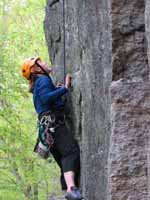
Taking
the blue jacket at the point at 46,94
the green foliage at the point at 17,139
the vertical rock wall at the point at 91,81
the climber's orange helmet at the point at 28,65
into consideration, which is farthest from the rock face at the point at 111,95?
the green foliage at the point at 17,139

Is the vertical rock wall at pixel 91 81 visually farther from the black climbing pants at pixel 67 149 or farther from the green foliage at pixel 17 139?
the green foliage at pixel 17 139

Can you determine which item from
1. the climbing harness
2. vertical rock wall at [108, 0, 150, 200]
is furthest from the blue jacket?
vertical rock wall at [108, 0, 150, 200]

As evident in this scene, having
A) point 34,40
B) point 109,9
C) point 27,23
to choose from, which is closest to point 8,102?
point 34,40

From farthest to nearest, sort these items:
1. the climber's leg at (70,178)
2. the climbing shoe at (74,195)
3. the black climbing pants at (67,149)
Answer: the black climbing pants at (67,149), the climber's leg at (70,178), the climbing shoe at (74,195)

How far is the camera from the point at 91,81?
627 cm

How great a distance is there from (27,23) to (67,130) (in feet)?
42.8

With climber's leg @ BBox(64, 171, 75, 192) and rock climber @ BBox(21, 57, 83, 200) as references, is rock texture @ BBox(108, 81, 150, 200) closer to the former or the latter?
rock climber @ BBox(21, 57, 83, 200)

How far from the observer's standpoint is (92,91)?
6.28 m

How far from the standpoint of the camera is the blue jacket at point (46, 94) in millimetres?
6770

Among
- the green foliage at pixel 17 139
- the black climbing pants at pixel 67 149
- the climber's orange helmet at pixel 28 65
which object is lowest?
the green foliage at pixel 17 139

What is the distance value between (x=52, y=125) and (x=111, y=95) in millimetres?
1907

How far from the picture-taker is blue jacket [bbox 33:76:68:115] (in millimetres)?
6770

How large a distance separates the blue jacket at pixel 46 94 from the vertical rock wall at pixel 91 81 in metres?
0.28

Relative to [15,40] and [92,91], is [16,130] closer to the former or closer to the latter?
[15,40]
